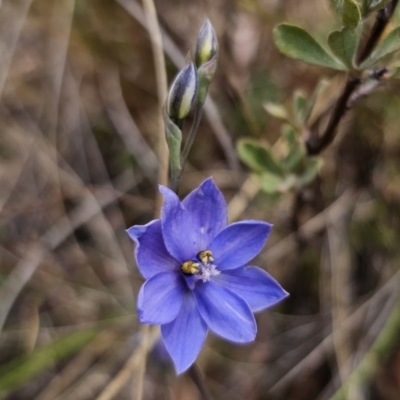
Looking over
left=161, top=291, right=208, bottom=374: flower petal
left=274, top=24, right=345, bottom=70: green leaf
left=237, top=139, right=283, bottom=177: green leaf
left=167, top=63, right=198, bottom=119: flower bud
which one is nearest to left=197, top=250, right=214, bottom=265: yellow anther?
left=161, top=291, right=208, bottom=374: flower petal

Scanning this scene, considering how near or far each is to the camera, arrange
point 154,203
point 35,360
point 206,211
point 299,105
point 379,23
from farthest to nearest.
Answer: point 154,203
point 35,360
point 299,105
point 379,23
point 206,211

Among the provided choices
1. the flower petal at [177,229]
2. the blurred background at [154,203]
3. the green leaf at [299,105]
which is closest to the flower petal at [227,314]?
the flower petal at [177,229]

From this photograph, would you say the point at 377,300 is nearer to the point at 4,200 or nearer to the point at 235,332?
the point at 235,332

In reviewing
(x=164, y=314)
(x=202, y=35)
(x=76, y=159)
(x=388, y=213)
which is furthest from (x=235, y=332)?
(x=76, y=159)

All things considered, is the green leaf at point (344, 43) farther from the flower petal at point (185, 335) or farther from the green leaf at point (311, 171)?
the flower petal at point (185, 335)

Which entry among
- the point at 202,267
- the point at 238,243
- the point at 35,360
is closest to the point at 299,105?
the point at 238,243

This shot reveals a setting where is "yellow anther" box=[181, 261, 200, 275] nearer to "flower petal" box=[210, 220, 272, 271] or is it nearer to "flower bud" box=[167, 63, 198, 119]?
"flower petal" box=[210, 220, 272, 271]

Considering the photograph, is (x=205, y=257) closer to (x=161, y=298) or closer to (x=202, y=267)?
(x=202, y=267)
